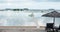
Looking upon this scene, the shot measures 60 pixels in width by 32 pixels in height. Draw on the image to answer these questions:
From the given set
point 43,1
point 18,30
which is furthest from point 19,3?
point 18,30

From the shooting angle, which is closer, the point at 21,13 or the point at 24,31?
the point at 24,31

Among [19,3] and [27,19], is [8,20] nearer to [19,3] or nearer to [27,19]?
[27,19]

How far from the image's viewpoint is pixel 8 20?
26.9 ft

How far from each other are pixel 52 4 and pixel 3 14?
329 cm

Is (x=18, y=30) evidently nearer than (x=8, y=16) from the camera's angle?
Yes

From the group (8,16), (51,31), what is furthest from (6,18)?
(51,31)

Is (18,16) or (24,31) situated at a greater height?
(18,16)

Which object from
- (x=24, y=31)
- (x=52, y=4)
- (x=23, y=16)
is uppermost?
(x=52, y=4)

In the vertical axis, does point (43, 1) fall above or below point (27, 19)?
above

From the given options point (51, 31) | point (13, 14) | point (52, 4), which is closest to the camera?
point (51, 31)

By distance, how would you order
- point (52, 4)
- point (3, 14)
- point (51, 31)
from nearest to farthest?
1. point (51, 31)
2. point (3, 14)
3. point (52, 4)

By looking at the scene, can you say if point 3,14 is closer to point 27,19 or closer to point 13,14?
point 13,14

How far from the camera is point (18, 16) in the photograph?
26.8 feet

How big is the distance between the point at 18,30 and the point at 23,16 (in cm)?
307
